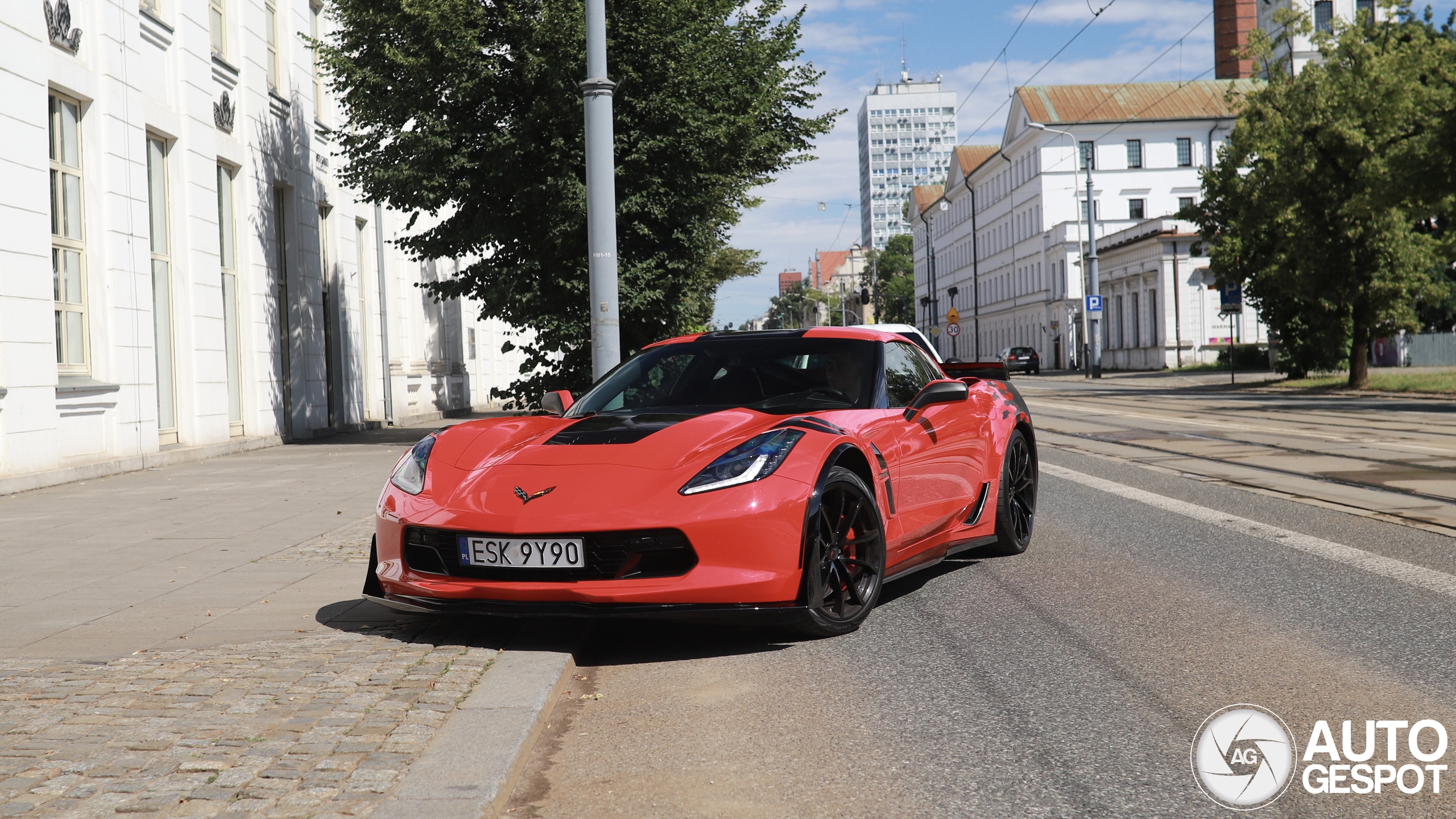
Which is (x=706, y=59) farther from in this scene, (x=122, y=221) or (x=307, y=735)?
(x=307, y=735)

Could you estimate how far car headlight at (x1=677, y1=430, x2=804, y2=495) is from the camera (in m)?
4.75

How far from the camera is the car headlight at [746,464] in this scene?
4.75 metres

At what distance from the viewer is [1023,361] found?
6369 cm

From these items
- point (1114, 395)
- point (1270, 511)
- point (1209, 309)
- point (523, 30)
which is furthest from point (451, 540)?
point (1209, 309)

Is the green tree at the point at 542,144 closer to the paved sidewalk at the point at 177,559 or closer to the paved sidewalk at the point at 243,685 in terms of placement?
the paved sidewalk at the point at 177,559

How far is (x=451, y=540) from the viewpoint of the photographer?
4.86 m

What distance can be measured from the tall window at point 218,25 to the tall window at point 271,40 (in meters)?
1.49

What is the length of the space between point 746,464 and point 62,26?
12.2m

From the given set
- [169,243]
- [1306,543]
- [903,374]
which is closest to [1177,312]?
[169,243]

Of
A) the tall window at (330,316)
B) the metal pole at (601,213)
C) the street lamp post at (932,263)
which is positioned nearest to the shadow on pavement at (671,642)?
the metal pole at (601,213)

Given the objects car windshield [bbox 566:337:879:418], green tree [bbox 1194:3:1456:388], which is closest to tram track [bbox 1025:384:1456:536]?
car windshield [bbox 566:337:879:418]

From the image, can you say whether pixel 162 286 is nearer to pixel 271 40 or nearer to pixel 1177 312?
pixel 271 40

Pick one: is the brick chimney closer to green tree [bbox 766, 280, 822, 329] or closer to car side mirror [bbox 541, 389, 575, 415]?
green tree [bbox 766, 280, 822, 329]

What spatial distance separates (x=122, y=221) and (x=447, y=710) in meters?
13.1
